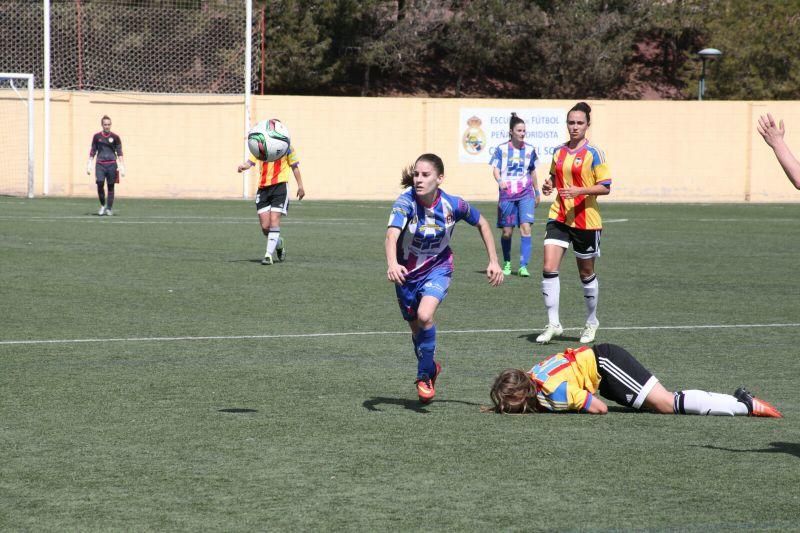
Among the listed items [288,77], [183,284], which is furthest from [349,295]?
[288,77]

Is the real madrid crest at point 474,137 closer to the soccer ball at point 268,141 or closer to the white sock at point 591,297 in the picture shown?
the soccer ball at point 268,141

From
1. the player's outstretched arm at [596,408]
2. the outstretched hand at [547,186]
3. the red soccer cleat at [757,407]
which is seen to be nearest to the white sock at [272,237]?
the outstretched hand at [547,186]

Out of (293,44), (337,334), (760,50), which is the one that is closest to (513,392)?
(337,334)

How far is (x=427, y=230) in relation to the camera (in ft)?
26.7

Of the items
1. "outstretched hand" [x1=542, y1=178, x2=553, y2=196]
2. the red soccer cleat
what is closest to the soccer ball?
"outstretched hand" [x1=542, y1=178, x2=553, y2=196]

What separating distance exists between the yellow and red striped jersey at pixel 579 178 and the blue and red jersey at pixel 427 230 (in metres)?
3.20

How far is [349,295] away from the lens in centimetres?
1416

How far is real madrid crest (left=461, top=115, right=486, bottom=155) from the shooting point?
123ft

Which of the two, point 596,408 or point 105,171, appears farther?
point 105,171

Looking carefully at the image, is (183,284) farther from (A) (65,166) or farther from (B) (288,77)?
(B) (288,77)

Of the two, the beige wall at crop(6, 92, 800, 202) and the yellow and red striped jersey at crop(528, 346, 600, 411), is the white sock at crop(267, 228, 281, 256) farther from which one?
the beige wall at crop(6, 92, 800, 202)

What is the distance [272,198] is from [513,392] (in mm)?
10751

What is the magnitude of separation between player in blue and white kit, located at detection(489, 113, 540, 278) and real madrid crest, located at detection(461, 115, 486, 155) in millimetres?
20401

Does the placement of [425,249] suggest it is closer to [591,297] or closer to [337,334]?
[337,334]
